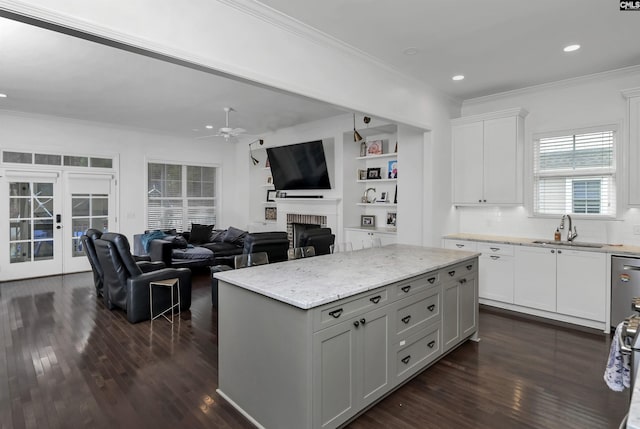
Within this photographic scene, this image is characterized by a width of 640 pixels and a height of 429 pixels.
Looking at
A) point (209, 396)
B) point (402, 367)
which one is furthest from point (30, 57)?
point (402, 367)

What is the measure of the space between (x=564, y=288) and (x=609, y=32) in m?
2.66

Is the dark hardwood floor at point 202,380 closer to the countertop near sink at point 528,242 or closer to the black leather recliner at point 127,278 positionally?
the black leather recliner at point 127,278

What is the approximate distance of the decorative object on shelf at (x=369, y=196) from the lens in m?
6.56

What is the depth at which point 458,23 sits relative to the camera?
9.78 feet

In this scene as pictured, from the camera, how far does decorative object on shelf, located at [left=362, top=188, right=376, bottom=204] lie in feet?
21.5

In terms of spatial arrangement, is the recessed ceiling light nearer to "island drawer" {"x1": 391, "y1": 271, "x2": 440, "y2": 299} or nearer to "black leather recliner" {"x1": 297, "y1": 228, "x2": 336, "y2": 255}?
"island drawer" {"x1": 391, "y1": 271, "x2": 440, "y2": 299}

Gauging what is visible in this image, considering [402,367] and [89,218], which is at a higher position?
[89,218]

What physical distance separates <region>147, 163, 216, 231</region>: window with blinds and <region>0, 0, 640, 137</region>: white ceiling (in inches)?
95.4

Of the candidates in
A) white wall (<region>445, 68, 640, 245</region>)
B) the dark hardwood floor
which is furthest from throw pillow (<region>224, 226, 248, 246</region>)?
white wall (<region>445, 68, 640, 245</region>)

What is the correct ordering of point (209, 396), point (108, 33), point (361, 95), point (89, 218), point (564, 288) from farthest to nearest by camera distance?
point (89, 218)
point (564, 288)
point (361, 95)
point (209, 396)
point (108, 33)

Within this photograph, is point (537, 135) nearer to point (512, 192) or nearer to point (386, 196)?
point (512, 192)

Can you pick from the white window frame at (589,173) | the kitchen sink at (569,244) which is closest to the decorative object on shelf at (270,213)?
the white window frame at (589,173)

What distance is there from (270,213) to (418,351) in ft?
20.4

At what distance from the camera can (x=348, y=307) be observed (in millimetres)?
2137
